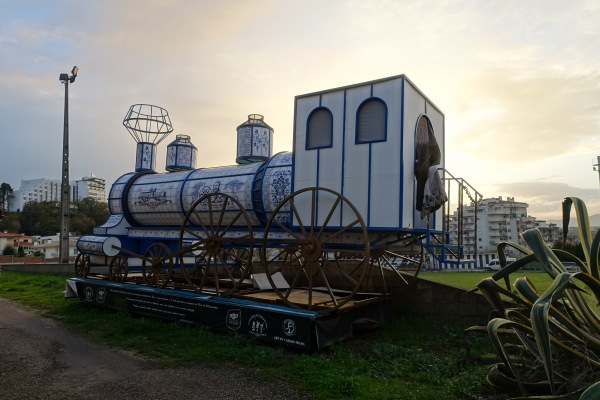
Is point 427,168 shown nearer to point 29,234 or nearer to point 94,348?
point 94,348

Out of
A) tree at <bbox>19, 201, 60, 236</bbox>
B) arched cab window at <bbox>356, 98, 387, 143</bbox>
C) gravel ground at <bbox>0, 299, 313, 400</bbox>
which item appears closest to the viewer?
gravel ground at <bbox>0, 299, 313, 400</bbox>

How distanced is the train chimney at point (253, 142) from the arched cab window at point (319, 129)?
10.3ft

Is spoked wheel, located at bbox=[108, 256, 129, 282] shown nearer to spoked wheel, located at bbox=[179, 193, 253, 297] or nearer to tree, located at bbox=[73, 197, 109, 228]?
spoked wheel, located at bbox=[179, 193, 253, 297]

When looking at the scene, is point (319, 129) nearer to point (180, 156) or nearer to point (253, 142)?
point (253, 142)

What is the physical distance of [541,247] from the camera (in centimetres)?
369

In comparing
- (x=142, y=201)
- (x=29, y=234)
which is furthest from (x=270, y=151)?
(x=29, y=234)

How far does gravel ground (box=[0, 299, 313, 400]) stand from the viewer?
4.87 metres

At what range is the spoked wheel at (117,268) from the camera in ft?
34.8

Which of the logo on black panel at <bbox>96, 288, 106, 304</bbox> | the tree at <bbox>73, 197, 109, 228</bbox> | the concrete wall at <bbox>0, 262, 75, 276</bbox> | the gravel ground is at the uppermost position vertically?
the tree at <bbox>73, 197, 109, 228</bbox>

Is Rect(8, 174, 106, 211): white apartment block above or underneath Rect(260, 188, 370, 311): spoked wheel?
above

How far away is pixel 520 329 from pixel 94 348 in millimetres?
6127

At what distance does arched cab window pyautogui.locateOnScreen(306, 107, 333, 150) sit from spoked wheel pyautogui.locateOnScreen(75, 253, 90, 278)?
A: 7.19 m

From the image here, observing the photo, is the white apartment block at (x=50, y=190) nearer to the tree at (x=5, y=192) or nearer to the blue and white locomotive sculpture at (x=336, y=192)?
the tree at (x=5, y=192)

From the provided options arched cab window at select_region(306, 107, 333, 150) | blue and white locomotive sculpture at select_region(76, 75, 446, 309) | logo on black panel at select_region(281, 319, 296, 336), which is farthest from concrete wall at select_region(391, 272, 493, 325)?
arched cab window at select_region(306, 107, 333, 150)
